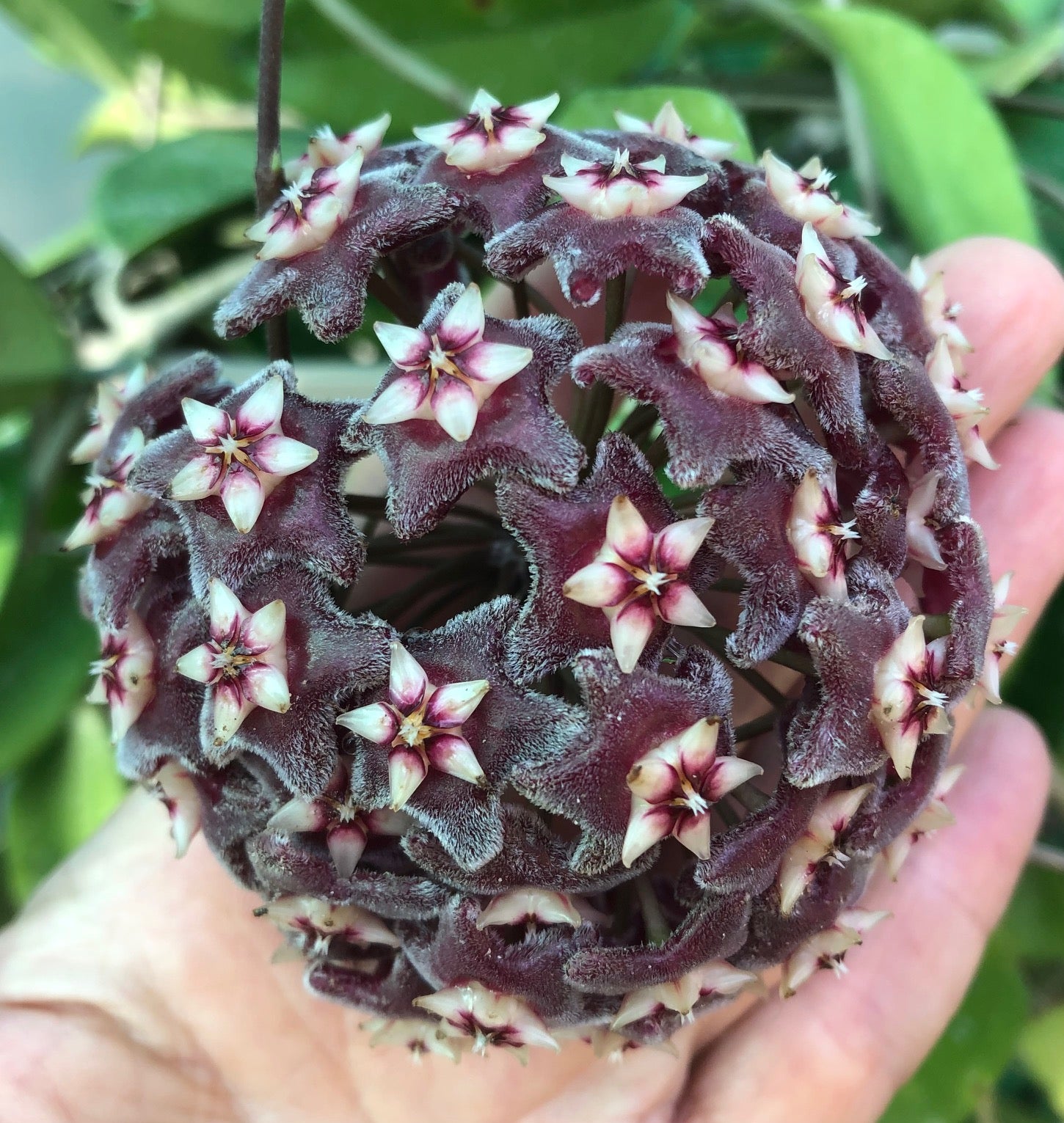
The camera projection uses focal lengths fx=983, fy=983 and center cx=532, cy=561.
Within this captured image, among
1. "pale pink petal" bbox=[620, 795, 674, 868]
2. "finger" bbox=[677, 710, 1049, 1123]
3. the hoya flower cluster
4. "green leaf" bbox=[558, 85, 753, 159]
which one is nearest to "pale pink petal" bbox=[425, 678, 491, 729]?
the hoya flower cluster

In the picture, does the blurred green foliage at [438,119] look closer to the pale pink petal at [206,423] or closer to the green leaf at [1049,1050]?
the green leaf at [1049,1050]

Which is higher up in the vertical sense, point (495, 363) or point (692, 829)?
point (495, 363)

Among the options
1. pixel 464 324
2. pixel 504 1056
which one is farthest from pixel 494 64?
pixel 504 1056

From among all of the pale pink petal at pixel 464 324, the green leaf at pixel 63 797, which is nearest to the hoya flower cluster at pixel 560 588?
the pale pink petal at pixel 464 324

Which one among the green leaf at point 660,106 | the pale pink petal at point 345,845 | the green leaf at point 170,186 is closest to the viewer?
the pale pink petal at point 345,845

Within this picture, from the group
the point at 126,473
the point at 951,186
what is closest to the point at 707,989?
the point at 126,473

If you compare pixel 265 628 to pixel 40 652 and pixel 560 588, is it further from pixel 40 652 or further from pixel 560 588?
pixel 40 652
